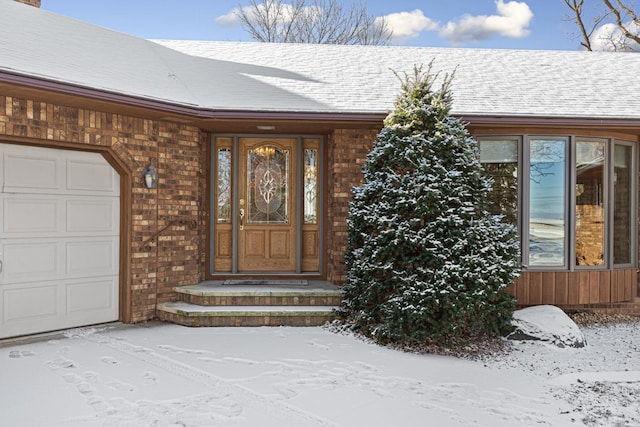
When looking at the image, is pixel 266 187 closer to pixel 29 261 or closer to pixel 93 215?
pixel 93 215

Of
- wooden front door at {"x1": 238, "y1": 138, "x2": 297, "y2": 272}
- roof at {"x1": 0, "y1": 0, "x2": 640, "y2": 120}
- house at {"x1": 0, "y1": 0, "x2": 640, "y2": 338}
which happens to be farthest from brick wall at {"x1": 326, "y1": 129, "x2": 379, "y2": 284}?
wooden front door at {"x1": 238, "y1": 138, "x2": 297, "y2": 272}

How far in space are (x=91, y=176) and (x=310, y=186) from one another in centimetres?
308

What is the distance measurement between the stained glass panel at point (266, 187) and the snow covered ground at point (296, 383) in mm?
2278

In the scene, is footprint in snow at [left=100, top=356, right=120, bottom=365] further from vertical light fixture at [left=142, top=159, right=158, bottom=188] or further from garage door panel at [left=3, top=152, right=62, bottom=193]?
vertical light fixture at [left=142, top=159, right=158, bottom=188]

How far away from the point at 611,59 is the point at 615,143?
11.1 feet

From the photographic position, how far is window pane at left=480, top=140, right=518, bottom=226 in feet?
22.5

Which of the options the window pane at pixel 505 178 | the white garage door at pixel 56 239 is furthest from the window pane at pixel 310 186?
the white garage door at pixel 56 239

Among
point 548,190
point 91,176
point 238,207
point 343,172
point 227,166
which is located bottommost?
point 238,207

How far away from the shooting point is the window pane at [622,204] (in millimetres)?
7195

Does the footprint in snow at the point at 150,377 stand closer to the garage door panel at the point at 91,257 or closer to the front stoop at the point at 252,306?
the front stoop at the point at 252,306

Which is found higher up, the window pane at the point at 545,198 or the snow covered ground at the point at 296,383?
the window pane at the point at 545,198

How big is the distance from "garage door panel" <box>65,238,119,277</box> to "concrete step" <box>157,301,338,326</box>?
1.03 m

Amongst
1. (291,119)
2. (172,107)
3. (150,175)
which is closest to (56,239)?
(150,175)

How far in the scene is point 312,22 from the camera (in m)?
21.4
